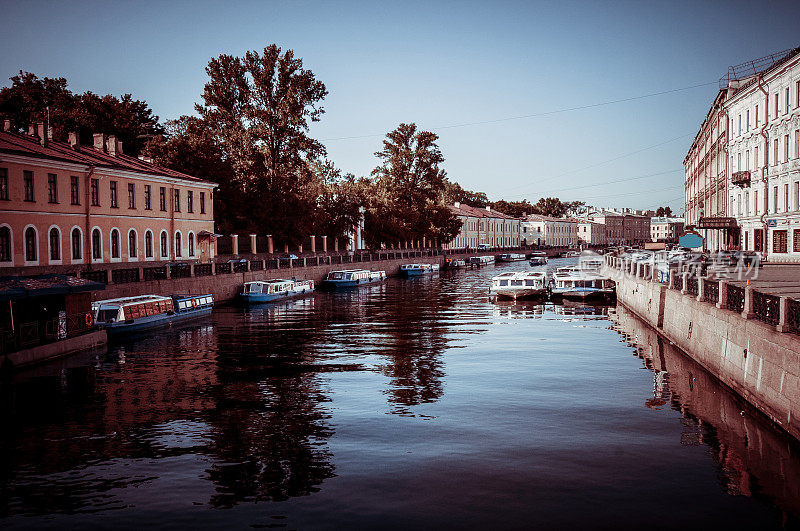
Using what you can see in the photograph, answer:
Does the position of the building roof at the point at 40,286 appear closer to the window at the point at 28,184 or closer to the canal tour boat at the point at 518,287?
the window at the point at 28,184

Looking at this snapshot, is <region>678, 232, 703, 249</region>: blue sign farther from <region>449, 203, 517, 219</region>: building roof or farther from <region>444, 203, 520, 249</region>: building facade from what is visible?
<region>449, 203, 517, 219</region>: building roof

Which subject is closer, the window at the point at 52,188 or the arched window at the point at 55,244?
the window at the point at 52,188

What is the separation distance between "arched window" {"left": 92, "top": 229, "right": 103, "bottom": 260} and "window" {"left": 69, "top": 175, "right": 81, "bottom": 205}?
2.48 m

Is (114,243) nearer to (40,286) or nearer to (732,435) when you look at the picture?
(40,286)

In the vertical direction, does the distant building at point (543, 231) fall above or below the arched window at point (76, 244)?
above

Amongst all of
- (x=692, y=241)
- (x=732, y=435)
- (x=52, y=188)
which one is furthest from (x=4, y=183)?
(x=732, y=435)

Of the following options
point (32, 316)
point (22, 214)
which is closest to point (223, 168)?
point (22, 214)

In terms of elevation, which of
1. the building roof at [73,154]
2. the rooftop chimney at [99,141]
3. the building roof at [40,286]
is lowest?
the building roof at [40,286]

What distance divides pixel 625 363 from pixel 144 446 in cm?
1696

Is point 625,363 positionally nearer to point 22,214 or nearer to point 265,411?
point 265,411

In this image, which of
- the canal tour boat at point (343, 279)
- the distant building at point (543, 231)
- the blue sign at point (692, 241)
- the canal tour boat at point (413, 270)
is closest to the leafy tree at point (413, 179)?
the canal tour boat at point (413, 270)

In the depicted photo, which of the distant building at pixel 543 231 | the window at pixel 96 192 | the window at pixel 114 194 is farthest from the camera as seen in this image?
the distant building at pixel 543 231

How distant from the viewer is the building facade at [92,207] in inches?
1510

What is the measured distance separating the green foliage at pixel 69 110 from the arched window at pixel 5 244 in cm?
2840
